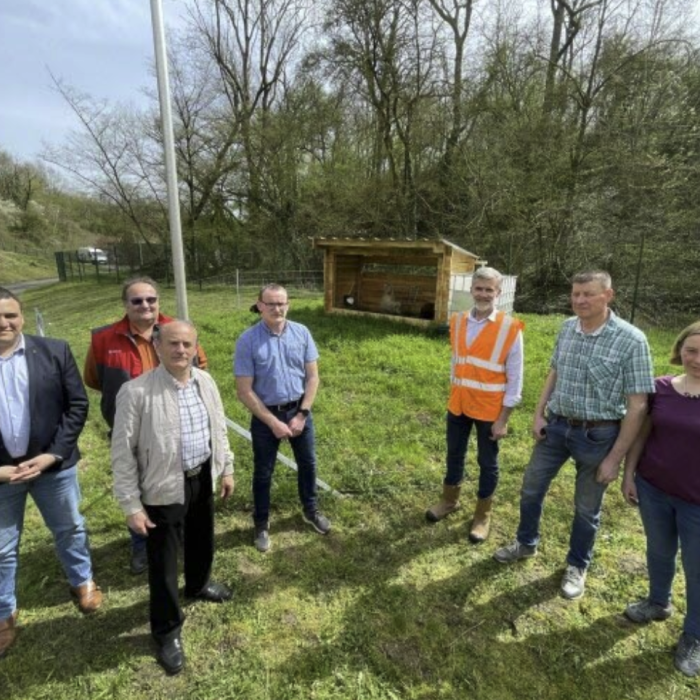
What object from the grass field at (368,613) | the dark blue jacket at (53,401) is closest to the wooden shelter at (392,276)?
the grass field at (368,613)

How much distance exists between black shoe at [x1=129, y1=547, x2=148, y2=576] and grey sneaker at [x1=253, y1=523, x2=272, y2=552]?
0.69 meters

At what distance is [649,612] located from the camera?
8.00 feet

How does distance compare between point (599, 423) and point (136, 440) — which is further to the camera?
point (599, 423)

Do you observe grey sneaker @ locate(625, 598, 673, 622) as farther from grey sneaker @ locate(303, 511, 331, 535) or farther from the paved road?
the paved road

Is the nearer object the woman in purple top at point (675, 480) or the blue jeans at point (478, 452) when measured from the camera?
the woman in purple top at point (675, 480)

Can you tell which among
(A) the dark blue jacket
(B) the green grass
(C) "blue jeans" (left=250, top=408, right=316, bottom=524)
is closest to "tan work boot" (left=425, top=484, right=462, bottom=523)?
(C) "blue jeans" (left=250, top=408, right=316, bottom=524)

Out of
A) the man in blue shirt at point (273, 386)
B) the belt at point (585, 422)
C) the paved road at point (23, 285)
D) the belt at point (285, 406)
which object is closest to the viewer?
the belt at point (585, 422)

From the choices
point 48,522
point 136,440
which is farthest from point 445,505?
point 48,522

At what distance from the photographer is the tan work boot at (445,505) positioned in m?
3.32

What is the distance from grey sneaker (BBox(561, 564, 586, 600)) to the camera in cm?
261

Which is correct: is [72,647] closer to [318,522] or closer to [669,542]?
[318,522]

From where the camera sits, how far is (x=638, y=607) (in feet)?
8.11

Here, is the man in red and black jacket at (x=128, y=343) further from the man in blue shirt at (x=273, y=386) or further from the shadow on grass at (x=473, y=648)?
the shadow on grass at (x=473, y=648)

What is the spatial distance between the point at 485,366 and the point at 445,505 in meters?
1.17
